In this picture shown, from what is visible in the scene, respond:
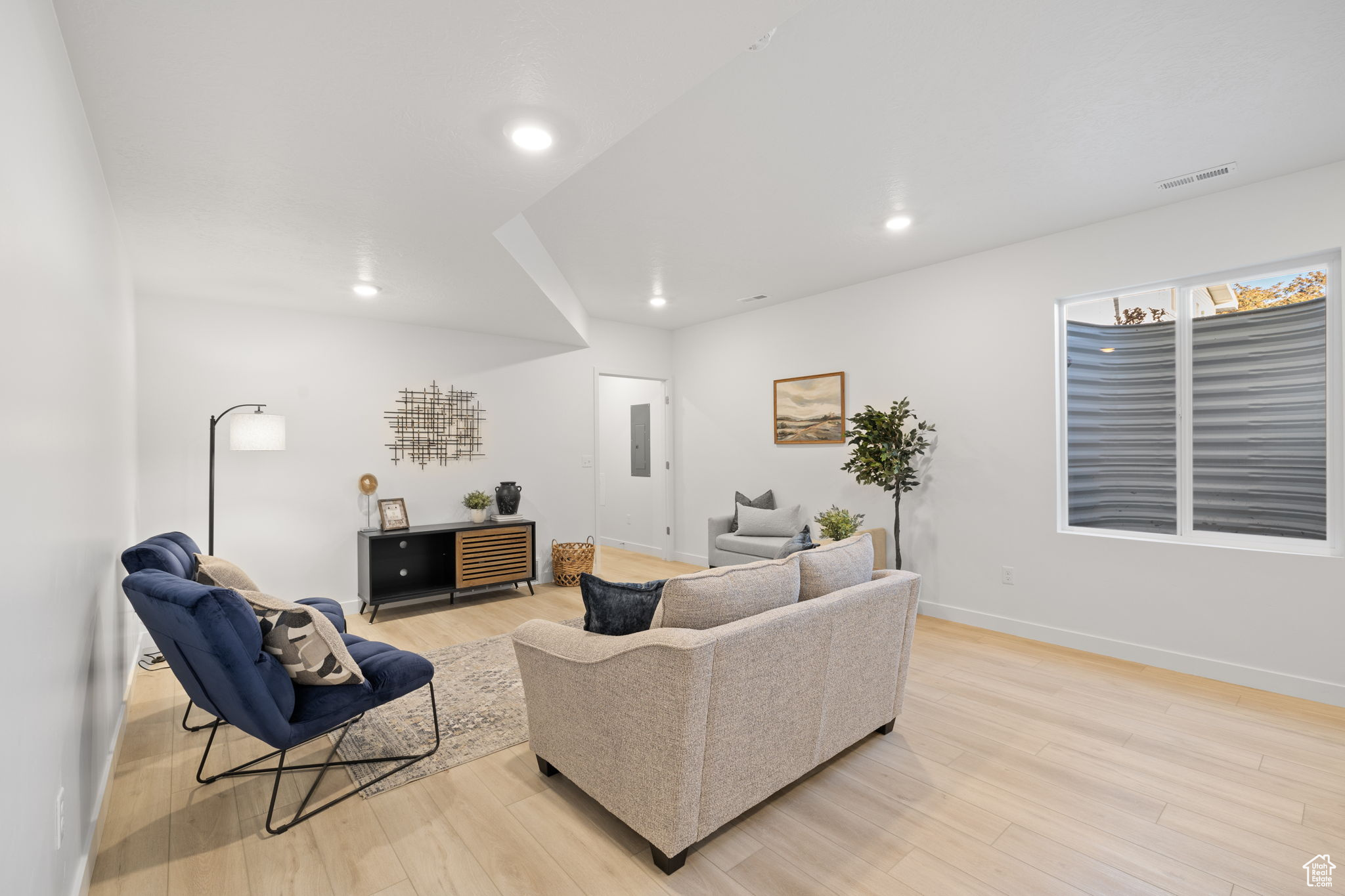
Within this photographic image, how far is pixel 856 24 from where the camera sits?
1.97 m

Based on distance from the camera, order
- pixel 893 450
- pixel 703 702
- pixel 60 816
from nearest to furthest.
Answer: pixel 60 816 < pixel 703 702 < pixel 893 450

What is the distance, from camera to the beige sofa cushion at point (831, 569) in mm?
2418

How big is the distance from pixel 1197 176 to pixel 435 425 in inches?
211

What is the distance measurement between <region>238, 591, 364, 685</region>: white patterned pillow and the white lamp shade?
2057 millimetres

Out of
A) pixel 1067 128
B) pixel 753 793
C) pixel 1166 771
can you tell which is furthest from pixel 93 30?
pixel 1166 771

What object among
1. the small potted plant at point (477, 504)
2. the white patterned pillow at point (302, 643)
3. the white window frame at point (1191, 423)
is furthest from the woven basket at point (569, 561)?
the white window frame at point (1191, 423)

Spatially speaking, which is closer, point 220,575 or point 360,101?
point 360,101

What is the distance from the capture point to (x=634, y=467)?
7.81 meters

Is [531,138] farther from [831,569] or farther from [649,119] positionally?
[831,569]

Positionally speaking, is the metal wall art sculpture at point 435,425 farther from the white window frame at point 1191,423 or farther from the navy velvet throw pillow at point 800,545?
the white window frame at point 1191,423

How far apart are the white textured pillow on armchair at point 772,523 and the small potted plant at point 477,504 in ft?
7.57

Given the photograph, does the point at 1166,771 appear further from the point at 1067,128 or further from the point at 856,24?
the point at 856,24

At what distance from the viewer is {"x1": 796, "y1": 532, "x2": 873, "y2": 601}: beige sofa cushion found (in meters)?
2.42

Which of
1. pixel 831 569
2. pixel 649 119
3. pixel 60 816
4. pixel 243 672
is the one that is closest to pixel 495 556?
pixel 243 672
